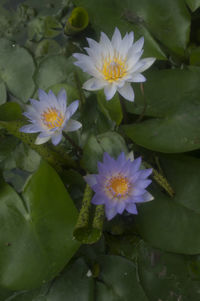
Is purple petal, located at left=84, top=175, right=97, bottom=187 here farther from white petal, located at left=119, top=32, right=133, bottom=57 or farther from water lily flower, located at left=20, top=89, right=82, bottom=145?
white petal, located at left=119, top=32, right=133, bottom=57

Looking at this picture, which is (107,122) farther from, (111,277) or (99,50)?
(111,277)

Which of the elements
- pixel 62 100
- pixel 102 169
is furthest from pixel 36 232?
pixel 62 100

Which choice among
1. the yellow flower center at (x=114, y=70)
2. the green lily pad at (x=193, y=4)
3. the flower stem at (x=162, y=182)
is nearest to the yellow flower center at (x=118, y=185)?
the flower stem at (x=162, y=182)

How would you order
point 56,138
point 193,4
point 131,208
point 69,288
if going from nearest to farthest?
point 131,208 < point 56,138 < point 69,288 < point 193,4

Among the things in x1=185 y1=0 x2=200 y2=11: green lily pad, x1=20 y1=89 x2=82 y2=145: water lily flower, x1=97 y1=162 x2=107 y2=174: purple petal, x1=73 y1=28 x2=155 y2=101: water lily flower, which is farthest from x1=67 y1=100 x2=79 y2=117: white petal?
x1=185 y1=0 x2=200 y2=11: green lily pad

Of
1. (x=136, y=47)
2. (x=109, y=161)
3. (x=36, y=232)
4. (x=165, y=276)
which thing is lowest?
(x=165, y=276)

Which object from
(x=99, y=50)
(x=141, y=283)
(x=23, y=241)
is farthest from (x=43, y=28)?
(x=141, y=283)

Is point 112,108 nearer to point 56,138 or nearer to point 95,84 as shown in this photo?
point 95,84
